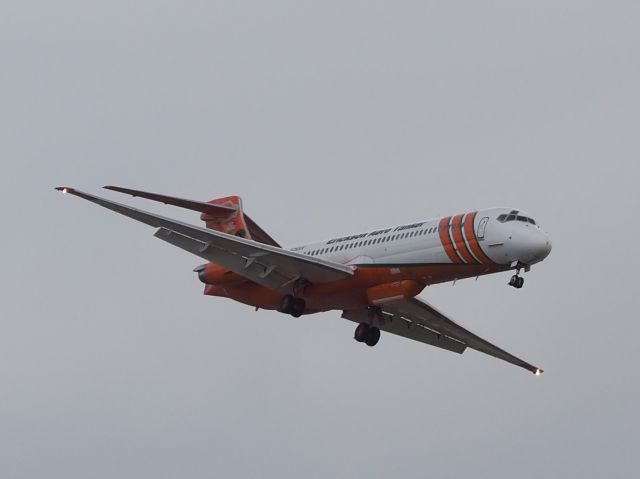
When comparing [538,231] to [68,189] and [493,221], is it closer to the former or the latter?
[493,221]

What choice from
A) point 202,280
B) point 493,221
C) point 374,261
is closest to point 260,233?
point 202,280

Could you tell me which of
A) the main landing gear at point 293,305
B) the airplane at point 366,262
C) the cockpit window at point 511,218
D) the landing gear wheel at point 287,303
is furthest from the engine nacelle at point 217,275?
the cockpit window at point 511,218

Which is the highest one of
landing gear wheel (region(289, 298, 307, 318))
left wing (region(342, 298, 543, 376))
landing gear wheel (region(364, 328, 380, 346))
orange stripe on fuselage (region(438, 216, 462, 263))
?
orange stripe on fuselage (region(438, 216, 462, 263))

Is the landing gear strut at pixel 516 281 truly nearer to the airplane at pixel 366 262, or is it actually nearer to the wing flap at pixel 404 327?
the airplane at pixel 366 262

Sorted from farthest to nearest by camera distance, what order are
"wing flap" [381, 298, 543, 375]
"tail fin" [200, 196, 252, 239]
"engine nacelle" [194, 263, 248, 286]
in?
"tail fin" [200, 196, 252, 239], "wing flap" [381, 298, 543, 375], "engine nacelle" [194, 263, 248, 286]

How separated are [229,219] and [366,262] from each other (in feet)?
30.9

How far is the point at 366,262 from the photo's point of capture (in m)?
67.4

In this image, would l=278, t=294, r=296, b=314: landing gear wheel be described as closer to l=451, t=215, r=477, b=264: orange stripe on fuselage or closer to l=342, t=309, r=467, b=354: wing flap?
l=342, t=309, r=467, b=354: wing flap

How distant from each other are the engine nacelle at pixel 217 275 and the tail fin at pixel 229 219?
2.83 metres

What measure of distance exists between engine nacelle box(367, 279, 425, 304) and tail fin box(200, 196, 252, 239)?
8248mm

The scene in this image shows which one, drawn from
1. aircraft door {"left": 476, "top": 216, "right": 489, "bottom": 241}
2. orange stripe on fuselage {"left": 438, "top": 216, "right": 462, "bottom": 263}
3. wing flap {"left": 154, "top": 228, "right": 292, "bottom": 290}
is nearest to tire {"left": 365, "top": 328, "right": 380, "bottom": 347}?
wing flap {"left": 154, "top": 228, "right": 292, "bottom": 290}

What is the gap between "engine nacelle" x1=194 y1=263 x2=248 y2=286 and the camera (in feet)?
232

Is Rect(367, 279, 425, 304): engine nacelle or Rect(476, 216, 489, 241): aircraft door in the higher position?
Rect(476, 216, 489, 241): aircraft door

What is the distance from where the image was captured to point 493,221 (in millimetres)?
64812
